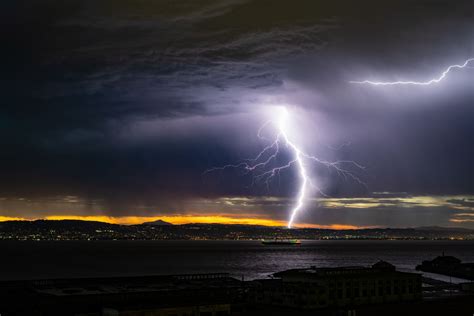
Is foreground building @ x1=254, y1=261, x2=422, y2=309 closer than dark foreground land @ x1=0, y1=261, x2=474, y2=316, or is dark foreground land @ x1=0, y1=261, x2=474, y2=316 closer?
dark foreground land @ x1=0, y1=261, x2=474, y2=316

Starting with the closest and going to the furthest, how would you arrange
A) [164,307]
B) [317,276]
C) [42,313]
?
1. [164,307]
2. [42,313]
3. [317,276]

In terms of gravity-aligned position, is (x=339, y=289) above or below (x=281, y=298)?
above

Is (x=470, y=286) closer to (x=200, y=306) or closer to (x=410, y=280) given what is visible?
(x=410, y=280)

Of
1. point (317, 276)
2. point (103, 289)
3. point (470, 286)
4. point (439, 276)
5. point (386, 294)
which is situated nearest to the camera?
point (317, 276)

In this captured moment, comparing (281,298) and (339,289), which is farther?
(281,298)

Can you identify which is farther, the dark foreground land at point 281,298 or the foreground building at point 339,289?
the foreground building at point 339,289

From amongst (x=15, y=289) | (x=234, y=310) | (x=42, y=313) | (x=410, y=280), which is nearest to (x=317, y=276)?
(x=234, y=310)

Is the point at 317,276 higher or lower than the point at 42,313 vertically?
higher

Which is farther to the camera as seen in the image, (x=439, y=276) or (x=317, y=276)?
(x=439, y=276)
